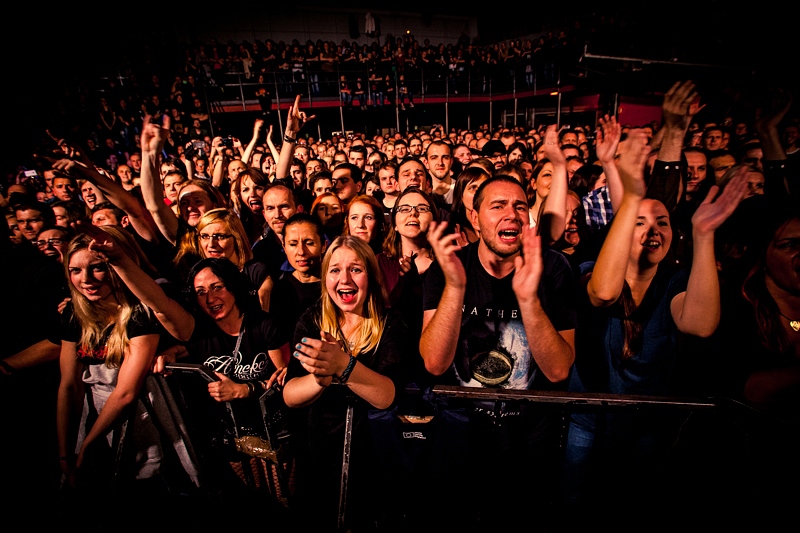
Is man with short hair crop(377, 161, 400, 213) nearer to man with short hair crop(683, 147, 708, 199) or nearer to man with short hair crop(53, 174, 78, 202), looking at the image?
man with short hair crop(683, 147, 708, 199)

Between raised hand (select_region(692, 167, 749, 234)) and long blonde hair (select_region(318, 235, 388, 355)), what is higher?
raised hand (select_region(692, 167, 749, 234))

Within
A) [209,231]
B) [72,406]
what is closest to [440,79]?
[209,231]

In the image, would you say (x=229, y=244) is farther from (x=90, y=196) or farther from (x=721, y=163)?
(x=721, y=163)

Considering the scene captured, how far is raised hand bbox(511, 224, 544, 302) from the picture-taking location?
1627 mm

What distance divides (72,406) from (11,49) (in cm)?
1804

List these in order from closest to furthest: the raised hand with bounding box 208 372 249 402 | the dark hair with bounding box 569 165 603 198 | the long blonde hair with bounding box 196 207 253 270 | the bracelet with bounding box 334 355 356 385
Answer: the bracelet with bounding box 334 355 356 385
the raised hand with bounding box 208 372 249 402
the long blonde hair with bounding box 196 207 253 270
the dark hair with bounding box 569 165 603 198

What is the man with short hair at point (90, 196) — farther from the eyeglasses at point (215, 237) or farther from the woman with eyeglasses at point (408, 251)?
the woman with eyeglasses at point (408, 251)

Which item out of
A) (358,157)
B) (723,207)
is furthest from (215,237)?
(358,157)

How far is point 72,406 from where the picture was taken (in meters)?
2.45

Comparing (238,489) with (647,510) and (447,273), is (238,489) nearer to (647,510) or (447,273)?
(447,273)

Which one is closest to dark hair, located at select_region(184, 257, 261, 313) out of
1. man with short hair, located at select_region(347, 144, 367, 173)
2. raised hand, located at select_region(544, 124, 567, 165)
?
raised hand, located at select_region(544, 124, 567, 165)

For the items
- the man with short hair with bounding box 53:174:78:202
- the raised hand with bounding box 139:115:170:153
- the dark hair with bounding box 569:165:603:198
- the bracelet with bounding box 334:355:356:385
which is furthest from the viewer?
the man with short hair with bounding box 53:174:78:202

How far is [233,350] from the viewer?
231cm

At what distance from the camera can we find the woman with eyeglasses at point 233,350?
2.24 m
